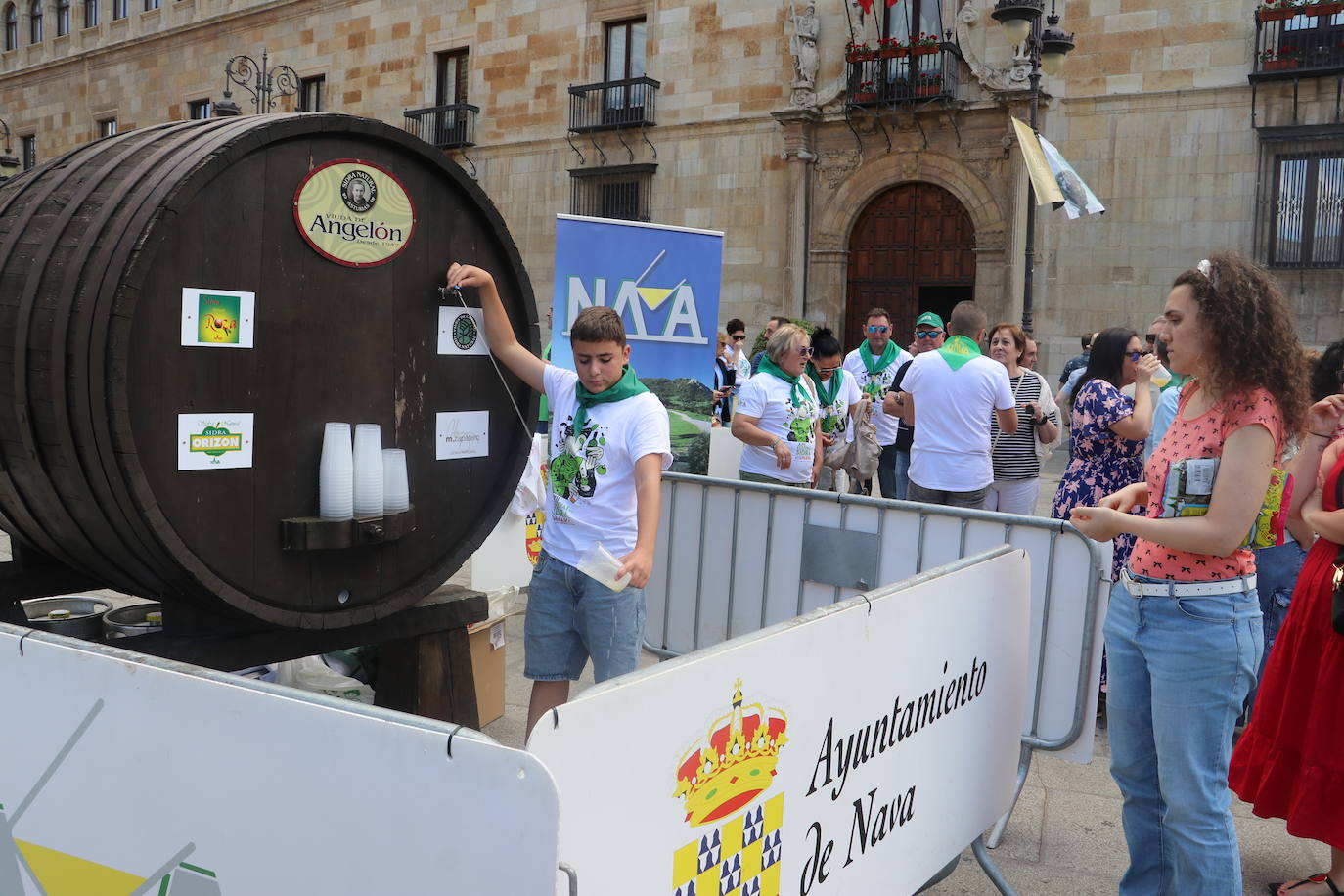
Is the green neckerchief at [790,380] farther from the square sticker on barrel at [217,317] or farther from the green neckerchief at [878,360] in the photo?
the square sticker on barrel at [217,317]

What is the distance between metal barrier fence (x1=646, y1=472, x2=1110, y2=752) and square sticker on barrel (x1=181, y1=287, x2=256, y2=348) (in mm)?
2197

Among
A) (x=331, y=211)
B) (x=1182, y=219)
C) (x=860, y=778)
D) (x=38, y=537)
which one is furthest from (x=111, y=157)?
(x=1182, y=219)

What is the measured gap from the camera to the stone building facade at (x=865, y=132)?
53.5 ft

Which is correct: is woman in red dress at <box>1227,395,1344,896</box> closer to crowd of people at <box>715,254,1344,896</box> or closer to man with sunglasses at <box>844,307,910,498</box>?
crowd of people at <box>715,254,1344,896</box>

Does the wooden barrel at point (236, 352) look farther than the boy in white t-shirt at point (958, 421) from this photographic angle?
No

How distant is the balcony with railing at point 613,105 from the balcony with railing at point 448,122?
107 inches

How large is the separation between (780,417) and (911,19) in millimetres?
14997

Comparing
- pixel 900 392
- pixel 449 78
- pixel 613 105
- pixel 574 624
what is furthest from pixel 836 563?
pixel 449 78

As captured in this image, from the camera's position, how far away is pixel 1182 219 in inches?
655

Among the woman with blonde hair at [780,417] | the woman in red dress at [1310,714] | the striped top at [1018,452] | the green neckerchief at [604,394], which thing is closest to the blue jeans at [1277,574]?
the woman in red dress at [1310,714]

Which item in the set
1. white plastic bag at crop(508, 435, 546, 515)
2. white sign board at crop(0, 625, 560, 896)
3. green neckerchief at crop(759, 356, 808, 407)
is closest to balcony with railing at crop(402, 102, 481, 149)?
white plastic bag at crop(508, 435, 546, 515)

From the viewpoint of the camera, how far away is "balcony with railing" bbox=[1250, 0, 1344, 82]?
15445mm

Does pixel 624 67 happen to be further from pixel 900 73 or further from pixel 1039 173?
pixel 1039 173

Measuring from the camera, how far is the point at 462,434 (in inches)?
127
